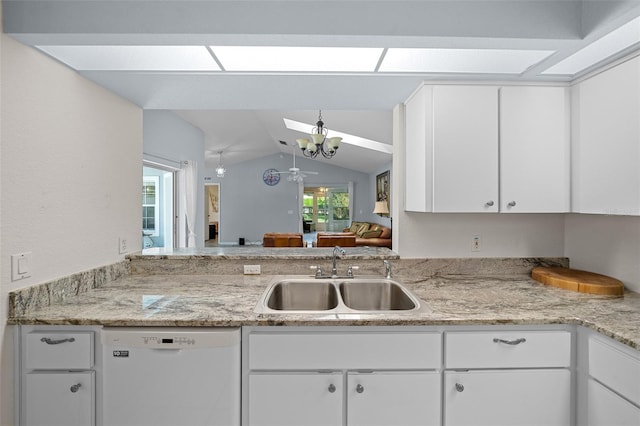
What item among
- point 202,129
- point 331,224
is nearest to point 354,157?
point 331,224

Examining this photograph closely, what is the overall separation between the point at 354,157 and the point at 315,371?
299 inches

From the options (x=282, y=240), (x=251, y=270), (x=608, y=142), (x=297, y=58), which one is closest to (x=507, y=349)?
(x=608, y=142)

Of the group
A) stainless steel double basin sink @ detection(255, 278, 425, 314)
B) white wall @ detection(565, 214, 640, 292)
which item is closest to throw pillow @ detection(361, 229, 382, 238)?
white wall @ detection(565, 214, 640, 292)

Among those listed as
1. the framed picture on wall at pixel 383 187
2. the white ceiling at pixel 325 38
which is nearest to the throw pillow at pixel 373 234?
the framed picture on wall at pixel 383 187

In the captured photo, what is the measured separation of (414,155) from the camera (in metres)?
2.16

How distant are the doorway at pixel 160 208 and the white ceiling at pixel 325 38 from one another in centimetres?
281

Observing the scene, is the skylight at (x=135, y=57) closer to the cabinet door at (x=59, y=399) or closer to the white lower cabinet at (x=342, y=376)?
the white lower cabinet at (x=342, y=376)

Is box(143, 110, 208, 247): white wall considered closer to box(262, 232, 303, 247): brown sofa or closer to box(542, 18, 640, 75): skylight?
box(262, 232, 303, 247): brown sofa

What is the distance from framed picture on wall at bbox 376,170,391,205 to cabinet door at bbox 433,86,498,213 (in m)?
6.02

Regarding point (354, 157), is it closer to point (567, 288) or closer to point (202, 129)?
point (202, 129)

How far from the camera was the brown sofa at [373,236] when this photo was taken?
274 inches

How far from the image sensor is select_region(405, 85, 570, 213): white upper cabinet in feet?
6.39

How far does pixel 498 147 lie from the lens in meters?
1.95

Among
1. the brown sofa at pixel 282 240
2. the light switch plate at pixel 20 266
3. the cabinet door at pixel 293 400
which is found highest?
the light switch plate at pixel 20 266
